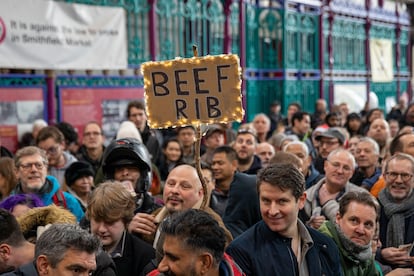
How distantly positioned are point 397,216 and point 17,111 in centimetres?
666

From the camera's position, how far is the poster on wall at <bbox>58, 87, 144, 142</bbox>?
11164mm

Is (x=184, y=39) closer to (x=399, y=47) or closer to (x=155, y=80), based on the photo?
(x=155, y=80)

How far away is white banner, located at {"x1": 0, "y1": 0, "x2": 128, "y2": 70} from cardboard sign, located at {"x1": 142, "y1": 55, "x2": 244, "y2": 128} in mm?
6123

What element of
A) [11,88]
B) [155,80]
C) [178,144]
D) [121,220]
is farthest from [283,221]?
[11,88]

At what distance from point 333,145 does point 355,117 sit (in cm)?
372

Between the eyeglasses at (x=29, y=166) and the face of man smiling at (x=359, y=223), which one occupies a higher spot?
the eyeglasses at (x=29, y=166)

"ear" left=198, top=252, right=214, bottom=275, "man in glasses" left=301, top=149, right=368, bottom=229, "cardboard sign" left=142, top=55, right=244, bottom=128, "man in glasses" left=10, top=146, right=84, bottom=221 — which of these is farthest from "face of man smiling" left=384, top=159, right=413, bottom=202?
"ear" left=198, top=252, right=214, bottom=275

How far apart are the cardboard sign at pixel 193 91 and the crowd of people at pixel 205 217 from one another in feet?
0.63

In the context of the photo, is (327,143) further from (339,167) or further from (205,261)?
(205,261)

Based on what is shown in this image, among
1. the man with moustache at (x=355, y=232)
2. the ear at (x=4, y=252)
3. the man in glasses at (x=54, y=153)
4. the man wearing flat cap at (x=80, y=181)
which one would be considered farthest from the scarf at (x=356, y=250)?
the man in glasses at (x=54, y=153)

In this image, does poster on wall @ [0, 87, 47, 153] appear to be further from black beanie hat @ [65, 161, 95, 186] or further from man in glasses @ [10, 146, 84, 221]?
man in glasses @ [10, 146, 84, 221]

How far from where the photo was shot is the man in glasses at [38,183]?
5.56 m

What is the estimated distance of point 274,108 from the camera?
49.0ft

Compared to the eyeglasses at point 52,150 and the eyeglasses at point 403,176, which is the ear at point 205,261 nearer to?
the eyeglasses at point 403,176
